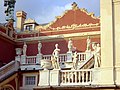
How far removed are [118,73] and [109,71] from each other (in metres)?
0.40

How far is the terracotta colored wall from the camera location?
2691cm

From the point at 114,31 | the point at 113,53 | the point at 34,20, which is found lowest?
the point at 113,53

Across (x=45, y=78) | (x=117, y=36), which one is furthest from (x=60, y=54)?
(x=117, y=36)

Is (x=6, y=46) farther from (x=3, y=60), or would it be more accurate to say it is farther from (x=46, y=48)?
(x=46, y=48)

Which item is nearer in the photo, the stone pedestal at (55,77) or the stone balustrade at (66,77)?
the stone balustrade at (66,77)

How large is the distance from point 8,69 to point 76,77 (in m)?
8.75

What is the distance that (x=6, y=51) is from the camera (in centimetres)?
2770

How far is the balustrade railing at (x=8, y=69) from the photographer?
22.8 m

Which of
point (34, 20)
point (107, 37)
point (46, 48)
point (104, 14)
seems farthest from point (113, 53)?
point (34, 20)

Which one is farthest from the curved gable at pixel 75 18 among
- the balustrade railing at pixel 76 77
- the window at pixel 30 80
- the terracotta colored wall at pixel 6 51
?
the balustrade railing at pixel 76 77

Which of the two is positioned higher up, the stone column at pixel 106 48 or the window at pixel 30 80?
the stone column at pixel 106 48

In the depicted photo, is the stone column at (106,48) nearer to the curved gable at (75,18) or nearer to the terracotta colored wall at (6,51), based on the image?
the curved gable at (75,18)

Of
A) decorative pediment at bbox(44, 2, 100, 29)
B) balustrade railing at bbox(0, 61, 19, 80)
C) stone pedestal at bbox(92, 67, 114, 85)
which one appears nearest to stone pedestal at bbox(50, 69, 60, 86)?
stone pedestal at bbox(92, 67, 114, 85)

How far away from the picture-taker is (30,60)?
2522cm
